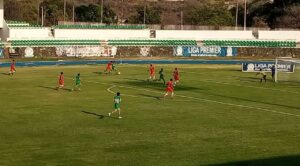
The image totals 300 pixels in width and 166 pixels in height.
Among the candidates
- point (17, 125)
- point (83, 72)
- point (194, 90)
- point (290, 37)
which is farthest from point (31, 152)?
point (290, 37)

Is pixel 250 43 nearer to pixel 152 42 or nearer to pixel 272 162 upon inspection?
pixel 152 42

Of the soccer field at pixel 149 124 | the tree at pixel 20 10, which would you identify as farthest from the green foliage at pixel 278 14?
the soccer field at pixel 149 124

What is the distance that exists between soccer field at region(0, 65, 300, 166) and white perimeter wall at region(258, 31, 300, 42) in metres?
53.2

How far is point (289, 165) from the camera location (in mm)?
22906

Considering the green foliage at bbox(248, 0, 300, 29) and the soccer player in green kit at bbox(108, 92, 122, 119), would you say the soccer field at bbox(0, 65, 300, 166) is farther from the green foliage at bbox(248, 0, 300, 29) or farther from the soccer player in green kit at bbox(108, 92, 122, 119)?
the green foliage at bbox(248, 0, 300, 29)

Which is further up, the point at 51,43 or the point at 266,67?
the point at 51,43

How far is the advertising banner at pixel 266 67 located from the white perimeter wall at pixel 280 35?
3941 centimetres

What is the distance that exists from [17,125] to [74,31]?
63951 millimetres

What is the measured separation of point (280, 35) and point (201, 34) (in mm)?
15769

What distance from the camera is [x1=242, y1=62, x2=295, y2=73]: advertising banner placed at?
6300 cm

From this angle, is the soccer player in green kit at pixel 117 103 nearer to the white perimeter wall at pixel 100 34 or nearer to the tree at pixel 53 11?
the white perimeter wall at pixel 100 34

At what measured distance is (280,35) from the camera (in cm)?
10606

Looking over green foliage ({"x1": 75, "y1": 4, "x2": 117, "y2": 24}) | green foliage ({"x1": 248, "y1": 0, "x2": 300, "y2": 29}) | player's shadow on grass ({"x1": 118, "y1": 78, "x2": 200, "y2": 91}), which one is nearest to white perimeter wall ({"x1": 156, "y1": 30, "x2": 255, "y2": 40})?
green foliage ({"x1": 248, "y1": 0, "x2": 300, "y2": 29})

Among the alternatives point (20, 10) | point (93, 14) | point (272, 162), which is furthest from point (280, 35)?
point (272, 162)
